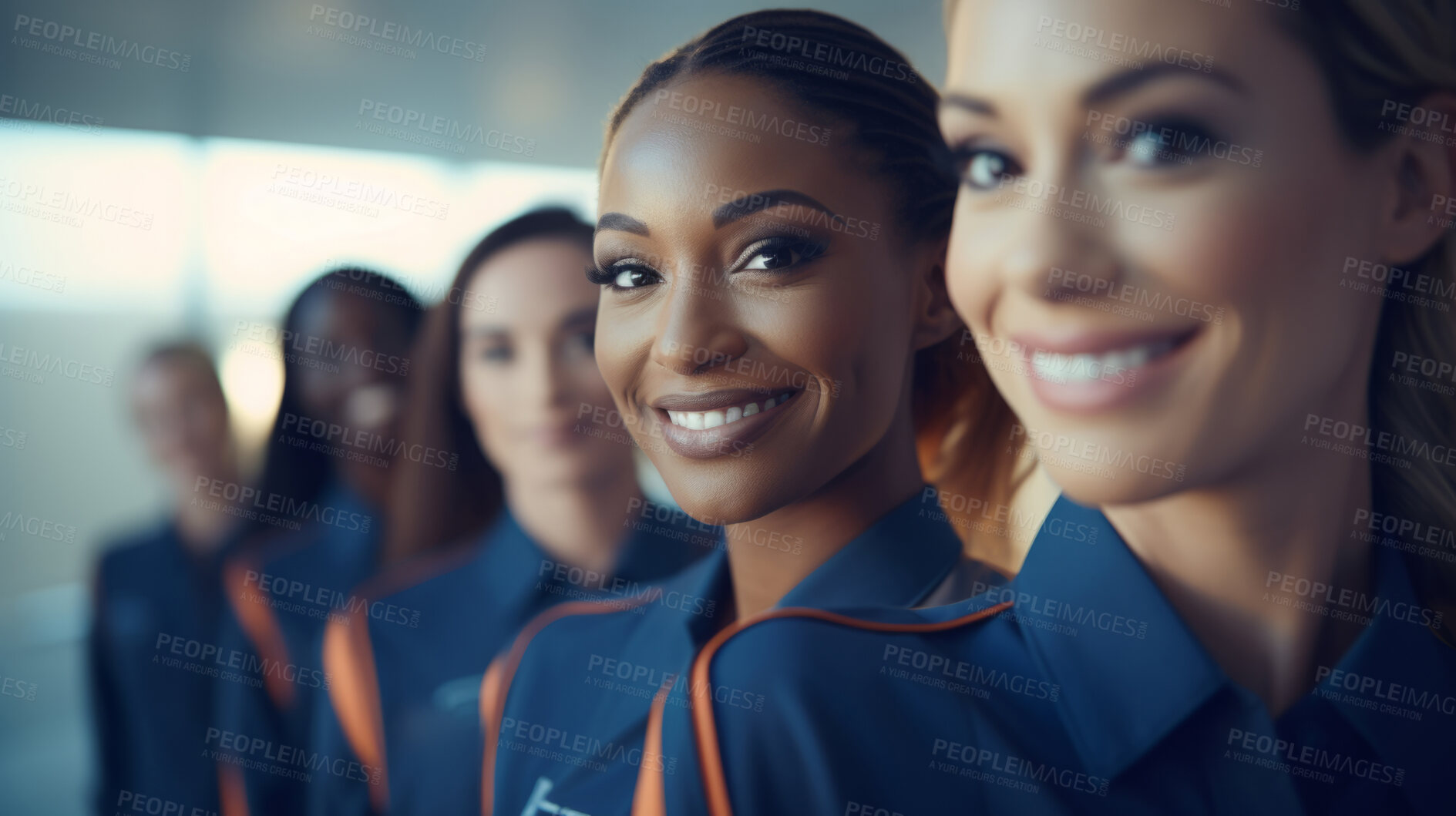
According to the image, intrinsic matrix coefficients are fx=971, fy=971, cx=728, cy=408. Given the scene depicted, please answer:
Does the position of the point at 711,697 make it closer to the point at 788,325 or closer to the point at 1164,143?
the point at 788,325

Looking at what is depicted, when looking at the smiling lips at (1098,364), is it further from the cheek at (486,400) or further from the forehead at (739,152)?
the cheek at (486,400)

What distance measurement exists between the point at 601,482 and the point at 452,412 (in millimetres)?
289

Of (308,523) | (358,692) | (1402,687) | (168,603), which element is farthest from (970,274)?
(168,603)

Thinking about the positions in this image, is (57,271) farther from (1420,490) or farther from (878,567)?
(1420,490)

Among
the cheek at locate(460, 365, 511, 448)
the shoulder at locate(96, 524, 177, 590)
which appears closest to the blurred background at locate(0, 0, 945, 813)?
the shoulder at locate(96, 524, 177, 590)

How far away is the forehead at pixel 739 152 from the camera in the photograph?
0.80 m

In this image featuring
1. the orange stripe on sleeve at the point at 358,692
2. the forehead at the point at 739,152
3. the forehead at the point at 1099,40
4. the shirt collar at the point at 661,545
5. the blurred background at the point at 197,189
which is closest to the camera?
the forehead at the point at 1099,40

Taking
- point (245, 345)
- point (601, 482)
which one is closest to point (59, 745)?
point (245, 345)

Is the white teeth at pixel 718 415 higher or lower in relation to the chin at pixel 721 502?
higher

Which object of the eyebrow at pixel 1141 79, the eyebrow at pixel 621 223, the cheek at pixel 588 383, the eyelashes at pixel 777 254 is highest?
the eyebrow at pixel 1141 79

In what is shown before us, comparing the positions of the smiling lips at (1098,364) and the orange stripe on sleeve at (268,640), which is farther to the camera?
the orange stripe on sleeve at (268,640)

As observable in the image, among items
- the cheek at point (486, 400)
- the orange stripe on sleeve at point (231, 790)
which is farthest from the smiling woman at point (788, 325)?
the orange stripe on sleeve at point (231, 790)

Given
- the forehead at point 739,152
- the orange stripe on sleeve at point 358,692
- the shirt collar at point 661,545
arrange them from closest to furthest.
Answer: the forehead at point 739,152 → the shirt collar at point 661,545 → the orange stripe on sleeve at point 358,692

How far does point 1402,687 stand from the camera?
0.79 m
